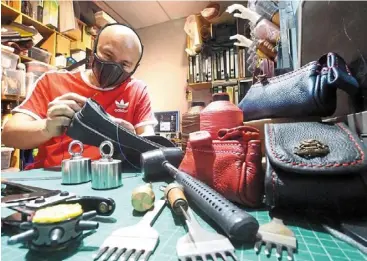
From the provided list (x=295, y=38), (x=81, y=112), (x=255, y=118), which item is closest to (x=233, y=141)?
(x=255, y=118)

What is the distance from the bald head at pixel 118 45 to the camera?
0.93 m

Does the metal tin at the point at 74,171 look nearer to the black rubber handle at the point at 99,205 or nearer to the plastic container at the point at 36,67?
the black rubber handle at the point at 99,205

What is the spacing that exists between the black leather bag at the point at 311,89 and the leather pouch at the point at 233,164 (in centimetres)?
12

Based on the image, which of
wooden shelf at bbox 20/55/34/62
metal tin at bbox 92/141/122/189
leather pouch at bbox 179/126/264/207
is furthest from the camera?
wooden shelf at bbox 20/55/34/62

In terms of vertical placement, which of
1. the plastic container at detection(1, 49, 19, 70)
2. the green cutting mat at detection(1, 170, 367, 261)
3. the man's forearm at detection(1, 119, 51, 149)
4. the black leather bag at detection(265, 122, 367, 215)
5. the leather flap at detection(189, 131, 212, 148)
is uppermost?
the plastic container at detection(1, 49, 19, 70)

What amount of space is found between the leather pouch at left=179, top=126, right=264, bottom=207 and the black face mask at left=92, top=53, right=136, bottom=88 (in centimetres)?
64

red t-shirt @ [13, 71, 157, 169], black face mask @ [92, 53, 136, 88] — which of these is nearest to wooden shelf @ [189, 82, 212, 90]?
red t-shirt @ [13, 71, 157, 169]

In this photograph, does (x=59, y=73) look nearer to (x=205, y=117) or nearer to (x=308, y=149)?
(x=205, y=117)

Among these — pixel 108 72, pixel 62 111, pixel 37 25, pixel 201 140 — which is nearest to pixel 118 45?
pixel 108 72

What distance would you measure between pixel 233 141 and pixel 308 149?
0.11m

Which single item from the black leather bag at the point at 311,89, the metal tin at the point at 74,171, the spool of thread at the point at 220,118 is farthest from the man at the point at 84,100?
the black leather bag at the point at 311,89

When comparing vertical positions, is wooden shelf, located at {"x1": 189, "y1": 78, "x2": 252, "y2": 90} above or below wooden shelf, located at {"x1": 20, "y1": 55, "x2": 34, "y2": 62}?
below

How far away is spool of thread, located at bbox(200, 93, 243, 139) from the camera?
0.44m

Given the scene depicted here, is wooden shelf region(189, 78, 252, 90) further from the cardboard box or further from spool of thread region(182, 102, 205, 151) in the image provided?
the cardboard box
